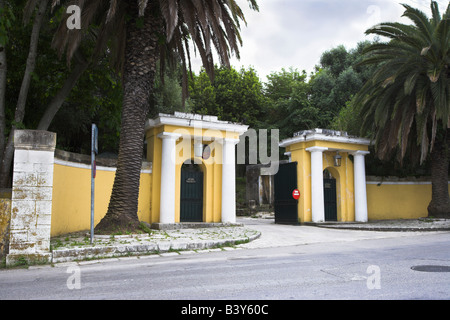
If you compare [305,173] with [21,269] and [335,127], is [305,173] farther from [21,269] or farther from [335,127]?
[21,269]

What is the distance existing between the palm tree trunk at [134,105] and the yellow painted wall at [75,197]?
1.58 m

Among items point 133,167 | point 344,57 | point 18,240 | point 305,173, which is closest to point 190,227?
point 133,167

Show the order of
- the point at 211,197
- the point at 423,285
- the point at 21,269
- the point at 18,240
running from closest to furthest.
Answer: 1. the point at 423,285
2. the point at 21,269
3. the point at 18,240
4. the point at 211,197

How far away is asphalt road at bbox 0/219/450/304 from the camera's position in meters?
4.60

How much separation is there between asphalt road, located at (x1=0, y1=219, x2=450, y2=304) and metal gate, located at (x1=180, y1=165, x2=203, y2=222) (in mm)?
7586

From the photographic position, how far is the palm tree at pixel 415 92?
50.5 feet

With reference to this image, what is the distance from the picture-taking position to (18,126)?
33.4 ft

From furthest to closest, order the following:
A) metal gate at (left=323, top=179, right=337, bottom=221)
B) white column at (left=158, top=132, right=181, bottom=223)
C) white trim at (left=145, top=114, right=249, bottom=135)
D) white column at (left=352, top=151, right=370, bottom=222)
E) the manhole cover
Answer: metal gate at (left=323, top=179, right=337, bottom=221), white column at (left=352, top=151, right=370, bottom=222), white trim at (left=145, top=114, right=249, bottom=135), white column at (left=158, top=132, right=181, bottom=223), the manhole cover

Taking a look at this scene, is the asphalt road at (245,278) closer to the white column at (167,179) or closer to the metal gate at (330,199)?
the white column at (167,179)

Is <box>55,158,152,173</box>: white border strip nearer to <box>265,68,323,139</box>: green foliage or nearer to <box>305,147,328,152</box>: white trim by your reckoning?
<box>305,147,328,152</box>: white trim

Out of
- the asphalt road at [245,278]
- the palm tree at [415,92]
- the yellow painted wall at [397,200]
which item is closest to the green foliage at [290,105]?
the yellow painted wall at [397,200]

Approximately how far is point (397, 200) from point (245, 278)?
17.3 m

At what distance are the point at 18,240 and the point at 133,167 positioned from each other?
4.01 meters

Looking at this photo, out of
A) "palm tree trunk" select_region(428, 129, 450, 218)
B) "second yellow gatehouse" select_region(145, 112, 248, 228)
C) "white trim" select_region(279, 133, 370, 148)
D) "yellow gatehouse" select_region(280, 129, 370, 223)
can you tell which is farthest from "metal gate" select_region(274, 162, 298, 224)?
"palm tree trunk" select_region(428, 129, 450, 218)
